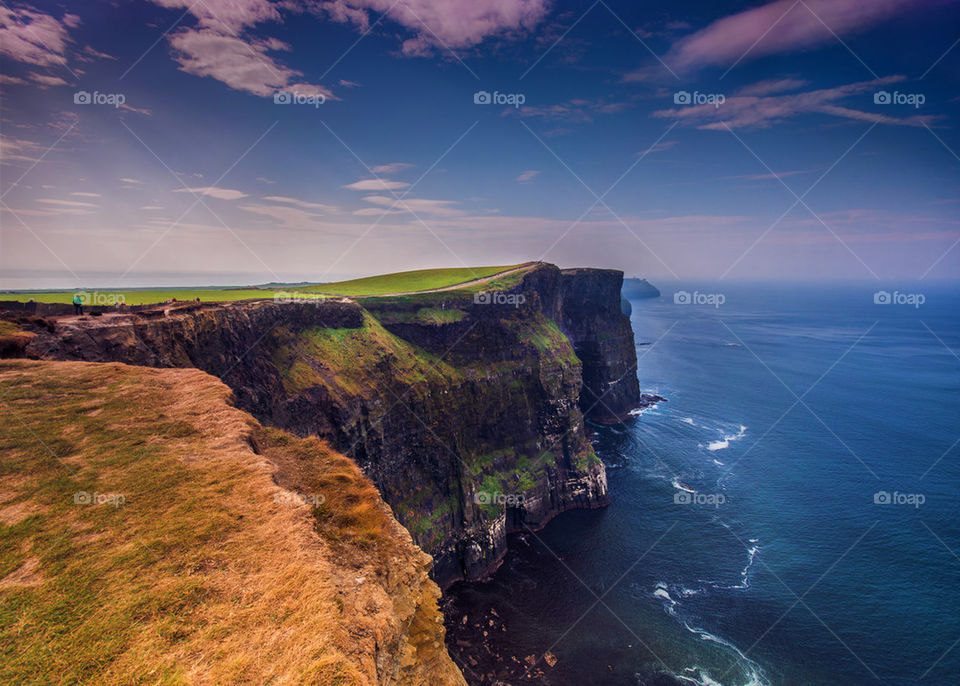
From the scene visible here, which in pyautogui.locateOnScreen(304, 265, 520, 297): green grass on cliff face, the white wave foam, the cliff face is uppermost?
pyautogui.locateOnScreen(304, 265, 520, 297): green grass on cliff face

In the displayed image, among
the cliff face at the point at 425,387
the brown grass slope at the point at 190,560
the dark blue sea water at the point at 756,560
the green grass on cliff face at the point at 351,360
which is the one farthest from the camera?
the green grass on cliff face at the point at 351,360

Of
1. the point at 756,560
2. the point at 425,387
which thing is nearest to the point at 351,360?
the point at 425,387

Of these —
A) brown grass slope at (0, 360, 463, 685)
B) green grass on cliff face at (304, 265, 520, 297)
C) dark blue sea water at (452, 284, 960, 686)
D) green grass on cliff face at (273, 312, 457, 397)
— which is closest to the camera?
brown grass slope at (0, 360, 463, 685)

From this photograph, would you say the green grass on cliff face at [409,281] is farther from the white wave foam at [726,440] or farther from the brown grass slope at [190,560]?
the white wave foam at [726,440]

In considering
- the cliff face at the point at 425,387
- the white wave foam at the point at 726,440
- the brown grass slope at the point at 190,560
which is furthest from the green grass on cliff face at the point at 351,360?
the white wave foam at the point at 726,440

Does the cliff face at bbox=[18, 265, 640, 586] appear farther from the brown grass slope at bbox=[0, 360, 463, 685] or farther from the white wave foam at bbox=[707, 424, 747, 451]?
the white wave foam at bbox=[707, 424, 747, 451]

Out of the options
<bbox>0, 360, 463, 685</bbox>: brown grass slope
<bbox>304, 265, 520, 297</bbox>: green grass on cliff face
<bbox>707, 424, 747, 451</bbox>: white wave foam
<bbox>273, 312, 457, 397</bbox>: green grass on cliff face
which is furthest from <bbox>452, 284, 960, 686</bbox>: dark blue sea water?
<bbox>304, 265, 520, 297</bbox>: green grass on cliff face

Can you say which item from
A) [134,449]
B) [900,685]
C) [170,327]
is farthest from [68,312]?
[900,685]
